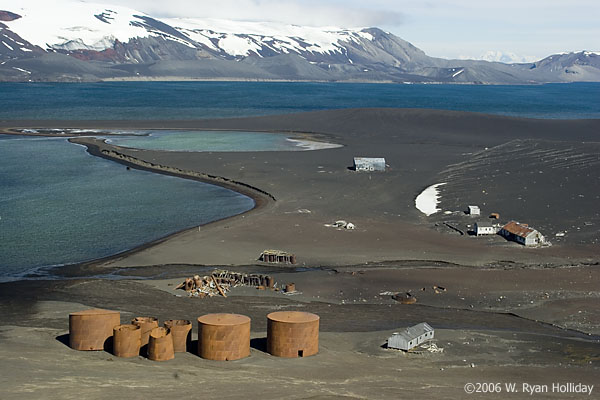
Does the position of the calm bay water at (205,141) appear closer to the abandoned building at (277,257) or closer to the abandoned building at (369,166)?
the abandoned building at (369,166)

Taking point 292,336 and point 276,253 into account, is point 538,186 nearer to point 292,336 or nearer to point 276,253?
point 276,253

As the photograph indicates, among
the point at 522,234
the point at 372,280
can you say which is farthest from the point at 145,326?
the point at 522,234

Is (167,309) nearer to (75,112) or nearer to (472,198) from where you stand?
(472,198)

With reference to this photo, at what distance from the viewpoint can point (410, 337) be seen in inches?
1438

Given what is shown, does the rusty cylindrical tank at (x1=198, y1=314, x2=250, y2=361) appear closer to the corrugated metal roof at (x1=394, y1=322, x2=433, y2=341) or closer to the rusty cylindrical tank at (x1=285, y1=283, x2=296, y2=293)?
the corrugated metal roof at (x1=394, y1=322, x2=433, y2=341)

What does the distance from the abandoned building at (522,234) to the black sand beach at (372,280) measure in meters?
0.90

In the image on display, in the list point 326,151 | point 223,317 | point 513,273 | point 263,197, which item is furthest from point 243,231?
point 326,151

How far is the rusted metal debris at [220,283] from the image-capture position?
4562 centimetres

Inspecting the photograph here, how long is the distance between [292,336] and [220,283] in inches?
500

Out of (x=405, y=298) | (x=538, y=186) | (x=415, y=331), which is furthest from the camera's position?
(x=538, y=186)

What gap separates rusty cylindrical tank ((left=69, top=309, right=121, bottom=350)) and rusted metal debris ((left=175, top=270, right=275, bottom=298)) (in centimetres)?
967

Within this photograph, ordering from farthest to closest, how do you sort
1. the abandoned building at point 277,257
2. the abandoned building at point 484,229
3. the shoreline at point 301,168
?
the abandoned building at point 484,229
the shoreline at point 301,168
the abandoned building at point 277,257

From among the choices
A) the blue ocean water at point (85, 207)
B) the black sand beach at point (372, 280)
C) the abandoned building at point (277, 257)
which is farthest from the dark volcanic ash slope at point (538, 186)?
the blue ocean water at point (85, 207)
